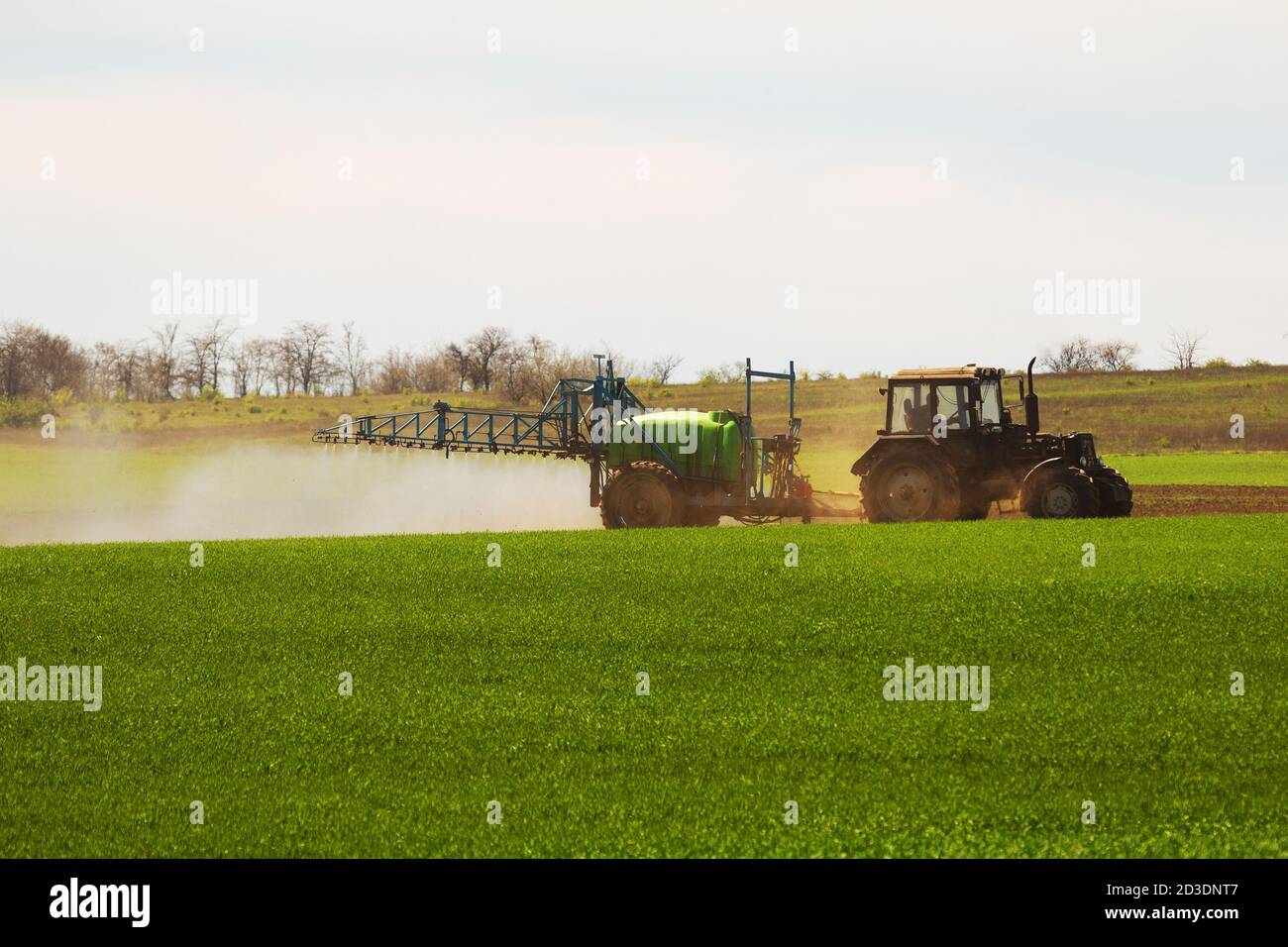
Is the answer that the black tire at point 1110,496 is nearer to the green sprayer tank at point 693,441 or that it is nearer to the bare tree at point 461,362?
the green sprayer tank at point 693,441

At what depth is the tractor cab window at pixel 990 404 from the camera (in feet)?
82.8

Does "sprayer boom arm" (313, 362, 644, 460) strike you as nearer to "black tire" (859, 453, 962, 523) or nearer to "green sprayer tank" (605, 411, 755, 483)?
"green sprayer tank" (605, 411, 755, 483)

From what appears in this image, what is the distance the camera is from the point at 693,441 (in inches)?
1040

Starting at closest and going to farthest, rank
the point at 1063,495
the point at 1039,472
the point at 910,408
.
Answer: the point at 1063,495, the point at 1039,472, the point at 910,408

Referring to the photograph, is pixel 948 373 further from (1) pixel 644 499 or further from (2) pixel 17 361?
(2) pixel 17 361

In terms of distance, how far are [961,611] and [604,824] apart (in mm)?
7975

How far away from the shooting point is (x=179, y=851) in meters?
9.84

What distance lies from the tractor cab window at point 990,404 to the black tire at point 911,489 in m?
1.17

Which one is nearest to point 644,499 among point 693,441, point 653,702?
point 693,441

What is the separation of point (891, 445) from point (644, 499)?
468cm

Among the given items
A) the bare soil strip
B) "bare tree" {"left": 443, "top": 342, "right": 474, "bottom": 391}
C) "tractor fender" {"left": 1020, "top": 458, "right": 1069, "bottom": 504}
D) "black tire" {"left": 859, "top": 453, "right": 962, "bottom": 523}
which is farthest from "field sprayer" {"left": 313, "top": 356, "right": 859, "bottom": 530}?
"bare tree" {"left": 443, "top": 342, "right": 474, "bottom": 391}
